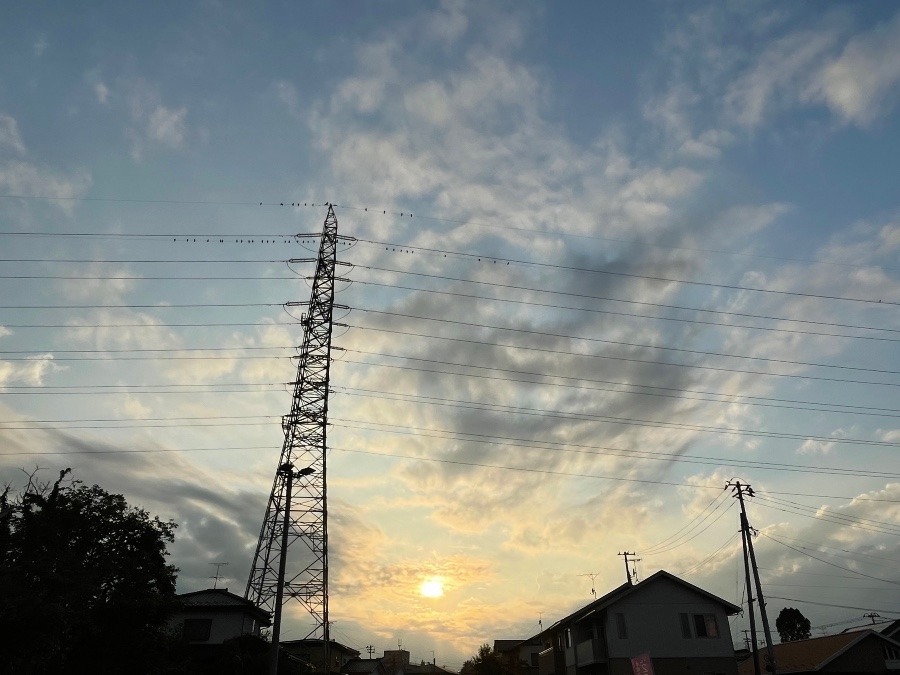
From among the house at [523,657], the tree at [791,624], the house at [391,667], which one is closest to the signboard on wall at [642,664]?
the house at [523,657]

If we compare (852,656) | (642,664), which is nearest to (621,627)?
(642,664)

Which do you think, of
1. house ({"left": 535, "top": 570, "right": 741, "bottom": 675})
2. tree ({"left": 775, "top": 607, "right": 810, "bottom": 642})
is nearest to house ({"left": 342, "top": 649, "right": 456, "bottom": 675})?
house ({"left": 535, "top": 570, "right": 741, "bottom": 675})

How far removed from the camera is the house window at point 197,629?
47.7m

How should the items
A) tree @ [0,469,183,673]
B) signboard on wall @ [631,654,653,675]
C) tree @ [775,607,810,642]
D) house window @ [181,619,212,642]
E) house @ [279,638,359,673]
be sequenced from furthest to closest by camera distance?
tree @ [775,607,810,642] → house @ [279,638,359,673] → house window @ [181,619,212,642] → signboard on wall @ [631,654,653,675] → tree @ [0,469,183,673]

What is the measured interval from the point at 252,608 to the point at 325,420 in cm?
2277

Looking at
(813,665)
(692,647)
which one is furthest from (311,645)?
(813,665)

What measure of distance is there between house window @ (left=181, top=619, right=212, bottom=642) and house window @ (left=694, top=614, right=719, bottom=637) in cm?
3762

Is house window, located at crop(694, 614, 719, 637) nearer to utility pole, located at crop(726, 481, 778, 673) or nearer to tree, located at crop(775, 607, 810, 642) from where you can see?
utility pole, located at crop(726, 481, 778, 673)

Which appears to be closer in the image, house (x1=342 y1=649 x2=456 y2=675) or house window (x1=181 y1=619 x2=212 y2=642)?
house window (x1=181 y1=619 x2=212 y2=642)

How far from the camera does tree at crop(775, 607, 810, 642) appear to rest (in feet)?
350

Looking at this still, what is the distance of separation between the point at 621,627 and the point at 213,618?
32.0 metres

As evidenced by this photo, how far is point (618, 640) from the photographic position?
44375 mm

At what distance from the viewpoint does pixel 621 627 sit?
147 feet

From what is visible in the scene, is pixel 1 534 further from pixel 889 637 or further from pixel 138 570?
pixel 889 637
